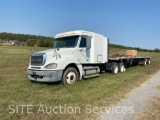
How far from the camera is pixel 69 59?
843cm

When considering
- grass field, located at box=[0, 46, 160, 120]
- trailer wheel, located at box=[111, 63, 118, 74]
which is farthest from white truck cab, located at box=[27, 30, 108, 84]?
trailer wheel, located at box=[111, 63, 118, 74]

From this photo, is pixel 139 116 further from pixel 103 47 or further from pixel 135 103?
pixel 103 47

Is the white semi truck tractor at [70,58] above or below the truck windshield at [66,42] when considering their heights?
below

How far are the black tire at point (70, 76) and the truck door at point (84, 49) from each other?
3.17 ft

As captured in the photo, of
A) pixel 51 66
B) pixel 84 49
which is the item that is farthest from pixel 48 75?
pixel 84 49

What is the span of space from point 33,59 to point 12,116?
4.24 m

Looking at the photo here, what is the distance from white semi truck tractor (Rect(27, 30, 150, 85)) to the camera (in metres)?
7.84

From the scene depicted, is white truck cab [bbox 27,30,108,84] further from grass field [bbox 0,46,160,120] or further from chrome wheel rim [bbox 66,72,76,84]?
grass field [bbox 0,46,160,120]

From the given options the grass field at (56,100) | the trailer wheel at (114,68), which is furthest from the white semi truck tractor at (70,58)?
the trailer wheel at (114,68)

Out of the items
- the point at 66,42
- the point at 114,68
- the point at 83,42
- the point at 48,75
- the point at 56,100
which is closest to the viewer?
the point at 56,100

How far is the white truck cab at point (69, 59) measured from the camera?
782cm

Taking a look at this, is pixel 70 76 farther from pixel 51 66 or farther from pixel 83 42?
pixel 83 42

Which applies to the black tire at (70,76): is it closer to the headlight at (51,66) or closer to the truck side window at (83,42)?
the headlight at (51,66)

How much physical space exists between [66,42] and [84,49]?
1.07 m
